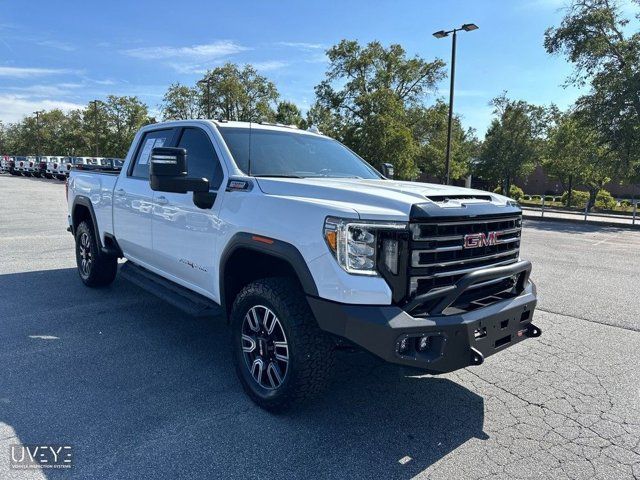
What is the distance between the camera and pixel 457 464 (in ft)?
8.87

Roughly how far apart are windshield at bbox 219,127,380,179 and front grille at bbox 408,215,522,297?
1.44 meters

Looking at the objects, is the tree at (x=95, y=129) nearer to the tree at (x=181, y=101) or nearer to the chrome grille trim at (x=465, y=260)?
the tree at (x=181, y=101)

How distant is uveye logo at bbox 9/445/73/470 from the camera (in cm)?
260

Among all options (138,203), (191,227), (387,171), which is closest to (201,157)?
(191,227)

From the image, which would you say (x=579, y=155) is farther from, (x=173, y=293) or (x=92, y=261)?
(x=173, y=293)

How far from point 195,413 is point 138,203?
8.03 feet

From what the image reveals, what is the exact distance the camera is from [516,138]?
37219 millimetres

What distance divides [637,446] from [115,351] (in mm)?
3965

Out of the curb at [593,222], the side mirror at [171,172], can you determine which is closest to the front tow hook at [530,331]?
the side mirror at [171,172]

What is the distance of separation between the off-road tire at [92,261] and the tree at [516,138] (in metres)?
36.1

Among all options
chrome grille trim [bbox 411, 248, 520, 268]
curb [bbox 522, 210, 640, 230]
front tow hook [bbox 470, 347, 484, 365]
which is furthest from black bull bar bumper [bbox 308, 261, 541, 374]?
curb [bbox 522, 210, 640, 230]

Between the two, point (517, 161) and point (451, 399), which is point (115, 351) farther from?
point (517, 161)

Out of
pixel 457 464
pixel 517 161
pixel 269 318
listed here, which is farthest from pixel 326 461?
pixel 517 161

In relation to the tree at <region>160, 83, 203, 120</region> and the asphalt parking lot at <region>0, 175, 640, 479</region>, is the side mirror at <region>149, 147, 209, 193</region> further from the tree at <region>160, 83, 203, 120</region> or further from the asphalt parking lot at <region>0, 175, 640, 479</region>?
the tree at <region>160, 83, 203, 120</region>
